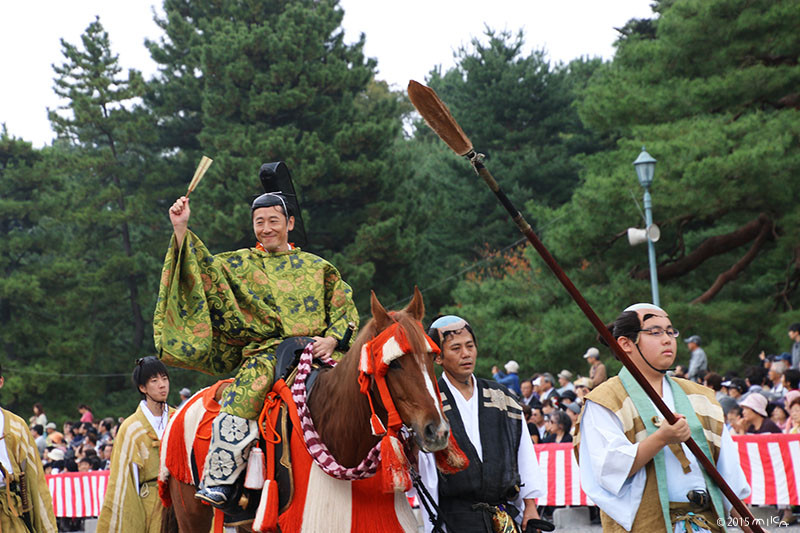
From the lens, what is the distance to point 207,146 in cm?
3269

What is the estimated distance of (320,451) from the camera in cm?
508

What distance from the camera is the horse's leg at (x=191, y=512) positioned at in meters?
6.39

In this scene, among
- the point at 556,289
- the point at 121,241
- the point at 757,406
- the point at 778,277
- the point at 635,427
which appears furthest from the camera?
the point at 121,241

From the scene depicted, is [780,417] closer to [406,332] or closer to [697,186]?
[406,332]

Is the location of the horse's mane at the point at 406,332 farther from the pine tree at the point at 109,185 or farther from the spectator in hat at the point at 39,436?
the pine tree at the point at 109,185

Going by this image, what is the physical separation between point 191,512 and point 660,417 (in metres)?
3.32

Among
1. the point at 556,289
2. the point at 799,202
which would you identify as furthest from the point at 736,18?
the point at 556,289

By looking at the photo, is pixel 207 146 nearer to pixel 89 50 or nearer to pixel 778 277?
pixel 89 50

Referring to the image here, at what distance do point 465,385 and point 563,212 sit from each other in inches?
618

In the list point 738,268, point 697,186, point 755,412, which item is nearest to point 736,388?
point 755,412

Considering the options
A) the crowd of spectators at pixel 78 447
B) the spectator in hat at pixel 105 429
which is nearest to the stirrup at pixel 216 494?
the crowd of spectators at pixel 78 447

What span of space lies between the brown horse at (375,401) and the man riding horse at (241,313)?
448 millimetres

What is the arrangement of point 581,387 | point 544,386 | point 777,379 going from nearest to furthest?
1. point 777,379
2. point 581,387
3. point 544,386

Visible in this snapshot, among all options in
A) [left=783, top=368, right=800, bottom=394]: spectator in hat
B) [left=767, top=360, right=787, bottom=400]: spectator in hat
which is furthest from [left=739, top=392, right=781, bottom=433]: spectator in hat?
[left=767, top=360, right=787, bottom=400]: spectator in hat
